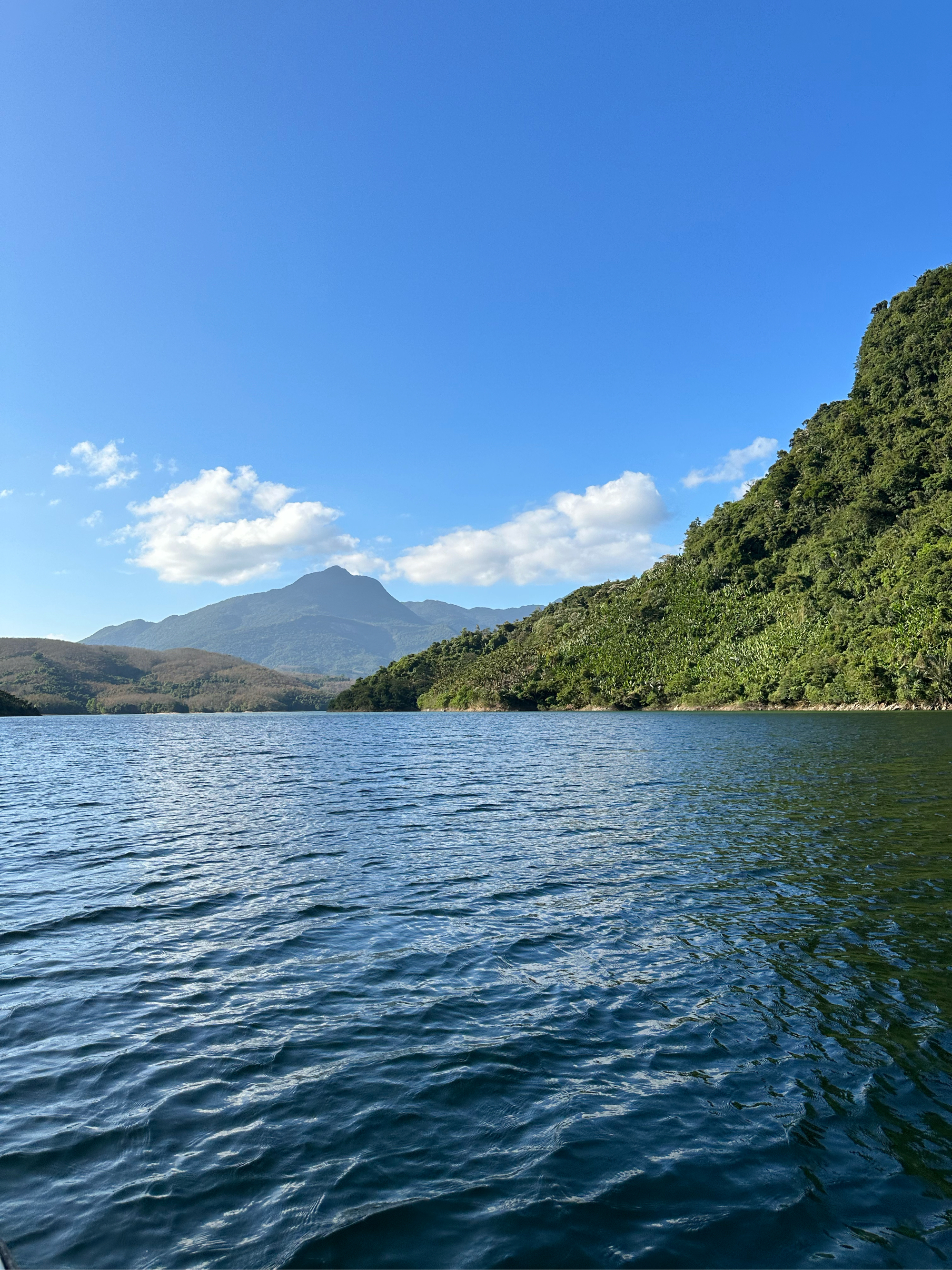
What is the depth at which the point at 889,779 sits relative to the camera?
3281 cm

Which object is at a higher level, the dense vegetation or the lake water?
the dense vegetation

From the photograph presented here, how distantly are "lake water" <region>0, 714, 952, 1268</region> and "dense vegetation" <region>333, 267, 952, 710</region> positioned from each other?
344 feet

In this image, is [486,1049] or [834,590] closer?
[486,1049]

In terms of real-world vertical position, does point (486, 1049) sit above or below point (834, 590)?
below

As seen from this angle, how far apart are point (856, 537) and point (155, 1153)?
557ft

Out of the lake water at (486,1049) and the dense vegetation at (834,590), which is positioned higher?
the dense vegetation at (834,590)

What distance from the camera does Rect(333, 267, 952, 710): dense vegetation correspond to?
379 feet

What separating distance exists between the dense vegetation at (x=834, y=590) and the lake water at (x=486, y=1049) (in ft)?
344

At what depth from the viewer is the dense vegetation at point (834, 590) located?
379 ft

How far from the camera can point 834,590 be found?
14688cm

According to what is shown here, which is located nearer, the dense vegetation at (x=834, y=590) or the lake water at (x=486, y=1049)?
the lake water at (x=486, y=1049)

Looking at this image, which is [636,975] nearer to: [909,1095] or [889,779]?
[909,1095]

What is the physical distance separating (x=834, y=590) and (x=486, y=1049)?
157468mm

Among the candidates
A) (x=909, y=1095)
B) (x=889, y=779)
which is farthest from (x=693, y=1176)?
(x=889, y=779)
